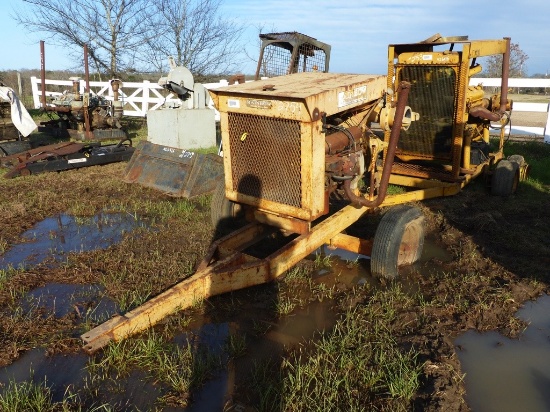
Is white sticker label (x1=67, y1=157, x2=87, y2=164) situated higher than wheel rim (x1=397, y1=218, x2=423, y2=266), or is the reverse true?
white sticker label (x1=67, y1=157, x2=87, y2=164)

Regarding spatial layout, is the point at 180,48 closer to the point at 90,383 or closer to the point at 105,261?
the point at 105,261

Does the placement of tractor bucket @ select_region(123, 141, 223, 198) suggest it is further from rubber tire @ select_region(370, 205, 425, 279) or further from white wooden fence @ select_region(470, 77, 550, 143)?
white wooden fence @ select_region(470, 77, 550, 143)

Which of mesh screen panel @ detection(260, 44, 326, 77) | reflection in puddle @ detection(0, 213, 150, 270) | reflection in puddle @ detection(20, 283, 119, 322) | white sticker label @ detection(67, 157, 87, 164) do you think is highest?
mesh screen panel @ detection(260, 44, 326, 77)

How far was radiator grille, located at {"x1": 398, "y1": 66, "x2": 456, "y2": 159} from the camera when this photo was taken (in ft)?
20.2

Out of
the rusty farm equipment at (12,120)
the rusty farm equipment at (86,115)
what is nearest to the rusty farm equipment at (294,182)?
the rusty farm equipment at (12,120)

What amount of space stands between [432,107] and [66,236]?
→ 524 cm

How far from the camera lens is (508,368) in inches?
120

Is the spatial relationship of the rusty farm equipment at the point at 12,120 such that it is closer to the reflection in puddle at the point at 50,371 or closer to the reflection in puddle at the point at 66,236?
the reflection in puddle at the point at 66,236

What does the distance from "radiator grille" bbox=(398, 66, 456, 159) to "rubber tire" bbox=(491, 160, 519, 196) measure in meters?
0.78

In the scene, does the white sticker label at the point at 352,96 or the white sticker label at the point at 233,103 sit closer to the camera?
the white sticker label at the point at 352,96

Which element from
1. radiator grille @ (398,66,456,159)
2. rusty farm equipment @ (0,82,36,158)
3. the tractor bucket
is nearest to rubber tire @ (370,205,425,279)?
radiator grille @ (398,66,456,159)

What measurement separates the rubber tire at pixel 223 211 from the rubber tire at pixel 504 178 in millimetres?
4117

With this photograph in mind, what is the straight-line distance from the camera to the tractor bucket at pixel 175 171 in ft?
22.0

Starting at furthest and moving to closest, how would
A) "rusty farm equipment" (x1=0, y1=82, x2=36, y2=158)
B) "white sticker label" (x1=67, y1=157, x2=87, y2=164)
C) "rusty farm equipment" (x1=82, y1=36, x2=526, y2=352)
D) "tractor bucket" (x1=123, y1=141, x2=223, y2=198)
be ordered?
"rusty farm equipment" (x1=0, y1=82, x2=36, y2=158) < "white sticker label" (x1=67, y1=157, x2=87, y2=164) < "tractor bucket" (x1=123, y1=141, x2=223, y2=198) < "rusty farm equipment" (x1=82, y1=36, x2=526, y2=352)
